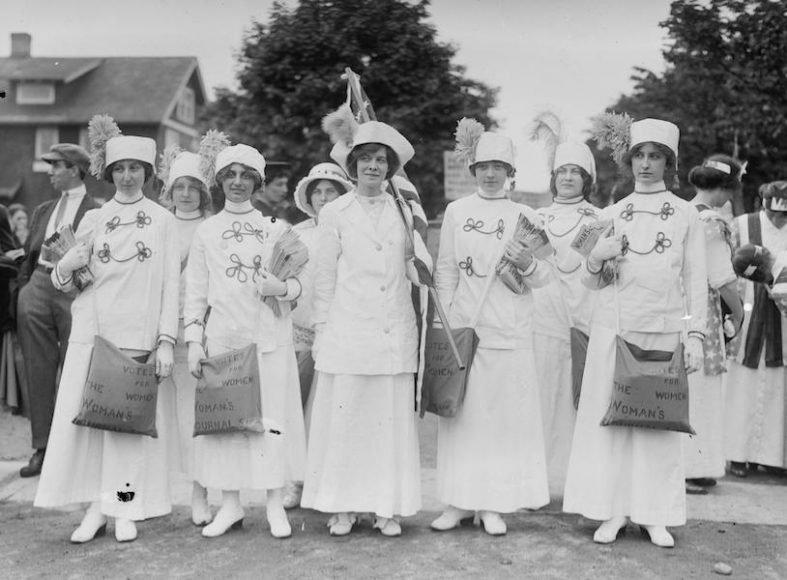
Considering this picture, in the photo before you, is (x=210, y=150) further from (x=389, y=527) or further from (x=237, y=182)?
(x=389, y=527)

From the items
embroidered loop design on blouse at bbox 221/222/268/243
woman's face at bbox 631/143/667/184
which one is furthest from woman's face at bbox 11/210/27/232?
woman's face at bbox 631/143/667/184

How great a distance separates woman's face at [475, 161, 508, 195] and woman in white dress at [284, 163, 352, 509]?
100 cm

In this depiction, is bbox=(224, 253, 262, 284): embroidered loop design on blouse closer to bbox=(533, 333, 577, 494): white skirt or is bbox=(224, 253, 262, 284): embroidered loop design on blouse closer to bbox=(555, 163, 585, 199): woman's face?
bbox=(533, 333, 577, 494): white skirt

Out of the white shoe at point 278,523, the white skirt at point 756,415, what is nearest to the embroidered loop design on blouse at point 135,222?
the white shoe at point 278,523

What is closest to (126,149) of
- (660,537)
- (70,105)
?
(660,537)

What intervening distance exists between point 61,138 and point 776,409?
33.4 metres

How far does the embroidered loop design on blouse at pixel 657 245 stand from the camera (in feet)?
17.6

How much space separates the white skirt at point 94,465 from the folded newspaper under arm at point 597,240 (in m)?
2.59

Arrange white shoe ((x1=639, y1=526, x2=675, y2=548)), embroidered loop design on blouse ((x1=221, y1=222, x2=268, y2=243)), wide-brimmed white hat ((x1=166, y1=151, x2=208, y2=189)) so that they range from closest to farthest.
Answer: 1. white shoe ((x1=639, y1=526, x2=675, y2=548))
2. embroidered loop design on blouse ((x1=221, y1=222, x2=268, y2=243))
3. wide-brimmed white hat ((x1=166, y1=151, x2=208, y2=189))

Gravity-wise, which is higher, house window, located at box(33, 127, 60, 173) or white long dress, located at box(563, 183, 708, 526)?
house window, located at box(33, 127, 60, 173)

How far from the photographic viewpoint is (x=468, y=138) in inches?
223

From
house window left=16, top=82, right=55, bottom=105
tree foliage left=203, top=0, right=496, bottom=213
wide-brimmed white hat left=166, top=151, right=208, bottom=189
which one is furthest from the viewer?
house window left=16, top=82, right=55, bottom=105

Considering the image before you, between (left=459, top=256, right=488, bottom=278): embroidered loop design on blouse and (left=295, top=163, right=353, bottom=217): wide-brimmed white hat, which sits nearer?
(left=459, top=256, right=488, bottom=278): embroidered loop design on blouse

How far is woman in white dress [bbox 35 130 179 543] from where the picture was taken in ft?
17.9
